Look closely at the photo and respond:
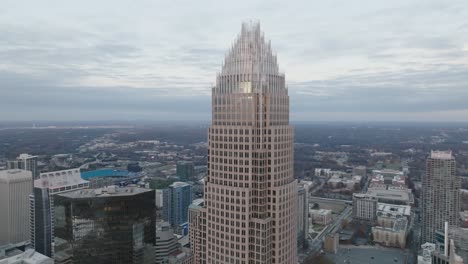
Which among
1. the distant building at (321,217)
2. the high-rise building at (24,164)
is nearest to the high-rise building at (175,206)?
the distant building at (321,217)

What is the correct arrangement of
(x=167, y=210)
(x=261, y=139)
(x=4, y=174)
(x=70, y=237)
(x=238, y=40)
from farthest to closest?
(x=167, y=210), (x=4, y=174), (x=70, y=237), (x=238, y=40), (x=261, y=139)

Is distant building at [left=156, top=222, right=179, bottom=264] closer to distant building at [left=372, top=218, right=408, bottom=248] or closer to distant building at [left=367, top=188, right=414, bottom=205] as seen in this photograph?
distant building at [left=372, top=218, right=408, bottom=248]

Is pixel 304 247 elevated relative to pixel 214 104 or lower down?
lower down

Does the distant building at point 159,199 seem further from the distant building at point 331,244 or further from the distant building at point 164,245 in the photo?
the distant building at point 331,244

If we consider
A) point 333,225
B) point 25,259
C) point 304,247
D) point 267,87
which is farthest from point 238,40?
point 333,225

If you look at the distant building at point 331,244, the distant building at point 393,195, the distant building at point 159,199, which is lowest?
the distant building at point 331,244

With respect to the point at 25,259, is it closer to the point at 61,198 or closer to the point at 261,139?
the point at 61,198

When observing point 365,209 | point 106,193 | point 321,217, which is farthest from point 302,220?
point 106,193
